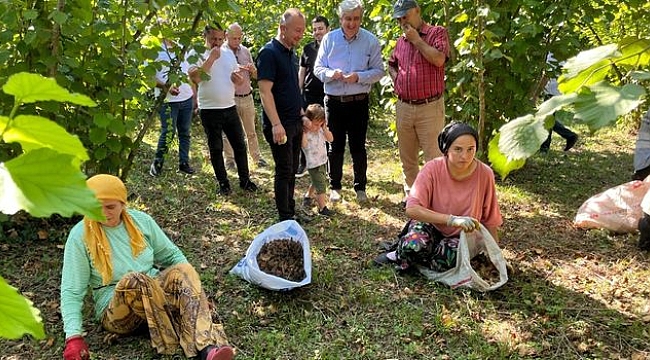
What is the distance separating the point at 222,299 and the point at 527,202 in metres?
2.79

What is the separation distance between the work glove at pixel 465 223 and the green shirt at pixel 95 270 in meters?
1.53

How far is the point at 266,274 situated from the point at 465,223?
3.83 ft

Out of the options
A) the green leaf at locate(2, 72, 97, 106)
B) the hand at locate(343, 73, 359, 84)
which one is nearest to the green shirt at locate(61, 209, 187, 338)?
the hand at locate(343, 73, 359, 84)

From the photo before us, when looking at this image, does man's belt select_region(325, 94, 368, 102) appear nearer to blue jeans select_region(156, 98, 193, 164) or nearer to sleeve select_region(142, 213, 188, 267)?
blue jeans select_region(156, 98, 193, 164)

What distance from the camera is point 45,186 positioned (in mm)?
506

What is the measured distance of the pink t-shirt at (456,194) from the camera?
347 cm

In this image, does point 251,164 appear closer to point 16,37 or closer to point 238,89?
point 238,89

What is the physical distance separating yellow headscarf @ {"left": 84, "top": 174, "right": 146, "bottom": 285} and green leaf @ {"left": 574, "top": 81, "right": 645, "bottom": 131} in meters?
2.39

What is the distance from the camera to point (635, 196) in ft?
13.4

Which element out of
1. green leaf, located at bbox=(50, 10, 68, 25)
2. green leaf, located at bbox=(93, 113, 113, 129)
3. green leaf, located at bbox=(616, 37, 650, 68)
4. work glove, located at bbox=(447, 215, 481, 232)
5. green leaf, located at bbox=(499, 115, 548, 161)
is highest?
green leaf, located at bbox=(50, 10, 68, 25)

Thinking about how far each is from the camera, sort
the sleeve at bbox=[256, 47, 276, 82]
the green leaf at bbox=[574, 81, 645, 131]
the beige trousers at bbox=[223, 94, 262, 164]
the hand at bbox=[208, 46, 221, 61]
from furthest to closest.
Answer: the beige trousers at bbox=[223, 94, 262, 164] < the hand at bbox=[208, 46, 221, 61] < the sleeve at bbox=[256, 47, 276, 82] < the green leaf at bbox=[574, 81, 645, 131]

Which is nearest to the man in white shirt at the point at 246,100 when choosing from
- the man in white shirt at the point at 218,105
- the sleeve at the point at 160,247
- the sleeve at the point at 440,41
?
the man in white shirt at the point at 218,105

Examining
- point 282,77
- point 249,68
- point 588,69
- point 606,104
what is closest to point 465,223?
point 282,77

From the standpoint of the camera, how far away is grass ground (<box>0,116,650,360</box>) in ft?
9.52
